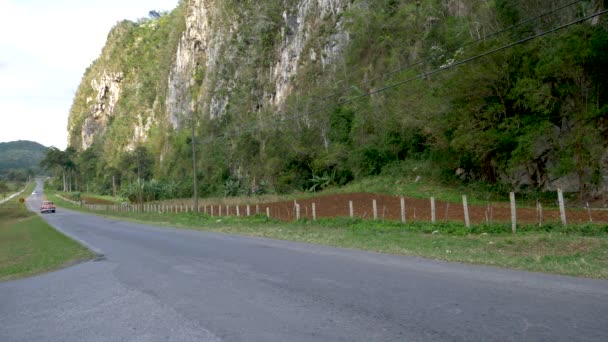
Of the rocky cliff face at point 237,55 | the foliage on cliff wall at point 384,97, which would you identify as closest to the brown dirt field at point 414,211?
the foliage on cliff wall at point 384,97

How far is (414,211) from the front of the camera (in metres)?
23.1

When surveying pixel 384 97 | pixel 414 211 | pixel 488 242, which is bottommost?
pixel 488 242

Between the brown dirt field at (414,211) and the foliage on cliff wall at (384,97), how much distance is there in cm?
364

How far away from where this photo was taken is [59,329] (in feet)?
21.8

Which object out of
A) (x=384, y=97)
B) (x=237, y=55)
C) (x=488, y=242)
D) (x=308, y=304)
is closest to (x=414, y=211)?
(x=488, y=242)

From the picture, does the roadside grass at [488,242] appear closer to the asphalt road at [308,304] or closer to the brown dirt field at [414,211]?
the asphalt road at [308,304]

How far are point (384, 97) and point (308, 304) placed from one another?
36600 millimetres

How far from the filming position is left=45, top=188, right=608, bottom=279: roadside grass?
405 inches

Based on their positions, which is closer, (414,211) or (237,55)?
(414,211)

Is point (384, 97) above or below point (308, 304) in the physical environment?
above

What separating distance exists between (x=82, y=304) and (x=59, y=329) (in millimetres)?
1433

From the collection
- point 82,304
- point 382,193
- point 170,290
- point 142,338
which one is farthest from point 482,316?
point 382,193

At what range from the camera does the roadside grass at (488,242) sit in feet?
33.8

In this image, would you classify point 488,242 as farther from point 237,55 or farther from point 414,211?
point 237,55
